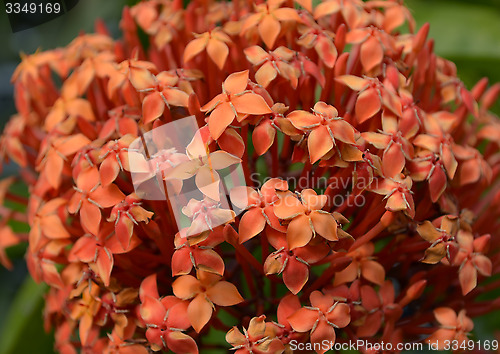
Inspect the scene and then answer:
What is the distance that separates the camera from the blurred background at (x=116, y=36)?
40.9 inches

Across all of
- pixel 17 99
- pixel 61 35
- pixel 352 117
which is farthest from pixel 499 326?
pixel 61 35

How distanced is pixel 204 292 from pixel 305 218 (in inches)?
5.7

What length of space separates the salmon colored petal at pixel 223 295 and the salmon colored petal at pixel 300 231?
0.09 metres

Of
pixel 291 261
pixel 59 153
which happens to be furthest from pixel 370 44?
pixel 59 153

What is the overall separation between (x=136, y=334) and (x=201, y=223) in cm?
21

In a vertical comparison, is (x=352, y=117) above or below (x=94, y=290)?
above

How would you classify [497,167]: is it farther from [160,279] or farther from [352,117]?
[160,279]

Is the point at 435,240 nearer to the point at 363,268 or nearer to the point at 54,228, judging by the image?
the point at 363,268

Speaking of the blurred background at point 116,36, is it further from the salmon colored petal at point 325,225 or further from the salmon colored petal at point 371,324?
the salmon colored petal at point 325,225

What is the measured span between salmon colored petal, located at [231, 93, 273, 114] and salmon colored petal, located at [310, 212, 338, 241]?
13 centimetres

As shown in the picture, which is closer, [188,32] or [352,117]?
[352,117]

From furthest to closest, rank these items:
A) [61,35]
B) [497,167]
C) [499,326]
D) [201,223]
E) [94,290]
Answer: [61,35] < [499,326] < [497,167] < [94,290] < [201,223]

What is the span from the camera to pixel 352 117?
74 cm

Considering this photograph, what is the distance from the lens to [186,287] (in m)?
0.62
